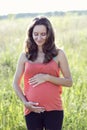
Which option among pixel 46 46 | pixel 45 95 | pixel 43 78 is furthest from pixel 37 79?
pixel 46 46

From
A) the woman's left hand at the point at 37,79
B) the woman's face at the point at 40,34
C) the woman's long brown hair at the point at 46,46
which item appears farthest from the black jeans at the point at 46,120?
the woman's face at the point at 40,34

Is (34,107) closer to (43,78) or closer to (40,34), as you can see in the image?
(43,78)

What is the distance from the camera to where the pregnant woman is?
4.65 metres

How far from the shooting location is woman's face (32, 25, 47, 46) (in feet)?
15.4

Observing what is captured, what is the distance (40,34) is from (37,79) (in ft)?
1.37

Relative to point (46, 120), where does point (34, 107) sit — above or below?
above

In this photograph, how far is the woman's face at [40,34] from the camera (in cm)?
469

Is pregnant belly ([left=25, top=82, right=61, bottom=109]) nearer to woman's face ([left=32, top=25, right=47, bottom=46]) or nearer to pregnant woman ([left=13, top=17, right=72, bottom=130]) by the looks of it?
pregnant woman ([left=13, top=17, right=72, bottom=130])

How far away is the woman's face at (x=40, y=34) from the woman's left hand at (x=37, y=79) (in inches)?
11.7

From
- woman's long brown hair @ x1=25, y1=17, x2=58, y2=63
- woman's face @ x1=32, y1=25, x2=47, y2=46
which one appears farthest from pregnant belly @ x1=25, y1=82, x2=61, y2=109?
woman's face @ x1=32, y1=25, x2=47, y2=46

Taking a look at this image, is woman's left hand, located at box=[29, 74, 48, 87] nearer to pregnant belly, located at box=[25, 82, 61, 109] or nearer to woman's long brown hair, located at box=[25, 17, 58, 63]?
pregnant belly, located at box=[25, 82, 61, 109]

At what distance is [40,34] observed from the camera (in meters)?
4.71

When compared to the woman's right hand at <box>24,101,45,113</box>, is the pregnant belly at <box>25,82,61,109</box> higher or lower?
higher

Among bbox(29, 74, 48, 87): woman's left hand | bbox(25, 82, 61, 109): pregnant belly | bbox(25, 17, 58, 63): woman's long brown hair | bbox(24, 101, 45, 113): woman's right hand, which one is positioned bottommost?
bbox(24, 101, 45, 113): woman's right hand
